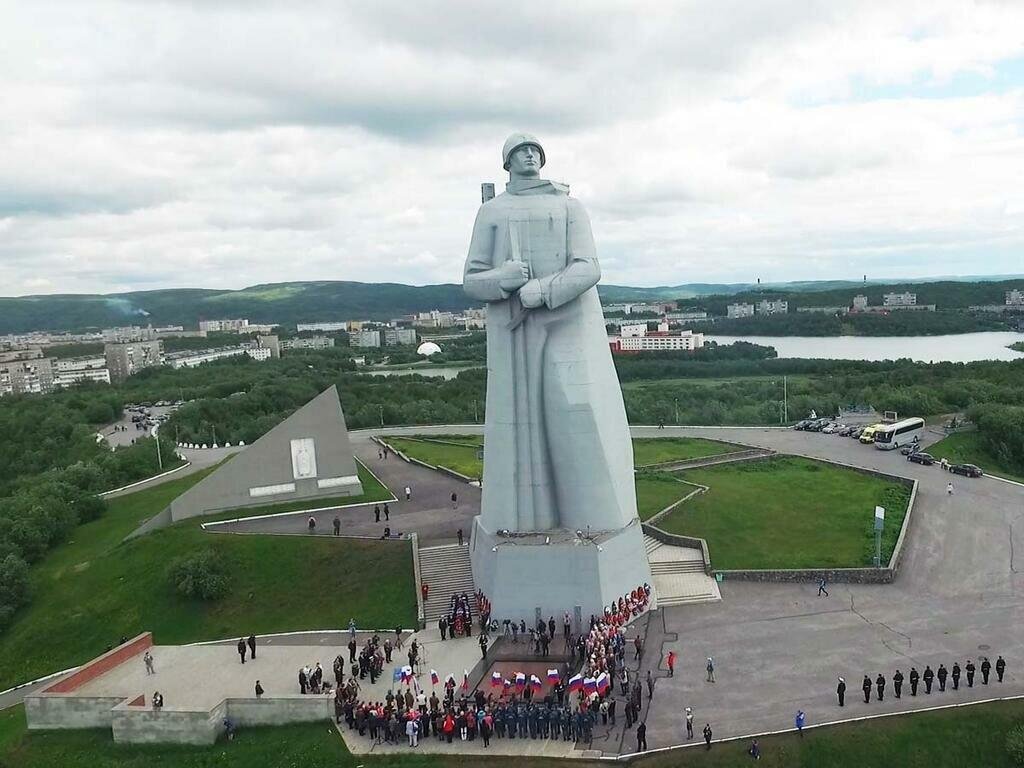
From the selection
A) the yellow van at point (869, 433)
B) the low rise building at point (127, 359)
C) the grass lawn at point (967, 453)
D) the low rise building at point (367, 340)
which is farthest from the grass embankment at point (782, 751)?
the low rise building at point (367, 340)

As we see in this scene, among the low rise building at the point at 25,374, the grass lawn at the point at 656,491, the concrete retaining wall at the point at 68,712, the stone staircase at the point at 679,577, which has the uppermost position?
the low rise building at the point at 25,374

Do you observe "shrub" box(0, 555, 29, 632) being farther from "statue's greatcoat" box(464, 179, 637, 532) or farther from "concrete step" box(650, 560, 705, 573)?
"concrete step" box(650, 560, 705, 573)

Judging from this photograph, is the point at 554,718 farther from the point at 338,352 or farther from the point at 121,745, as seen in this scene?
the point at 338,352

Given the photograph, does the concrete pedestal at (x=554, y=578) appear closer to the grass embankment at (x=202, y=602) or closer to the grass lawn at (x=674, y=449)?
the grass embankment at (x=202, y=602)

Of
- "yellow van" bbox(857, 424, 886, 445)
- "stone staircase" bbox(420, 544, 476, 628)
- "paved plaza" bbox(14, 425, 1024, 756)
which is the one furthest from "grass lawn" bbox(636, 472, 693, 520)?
"yellow van" bbox(857, 424, 886, 445)

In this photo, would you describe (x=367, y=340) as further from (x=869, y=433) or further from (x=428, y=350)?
(x=869, y=433)

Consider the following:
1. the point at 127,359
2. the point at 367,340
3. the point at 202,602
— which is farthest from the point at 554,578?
the point at 367,340
